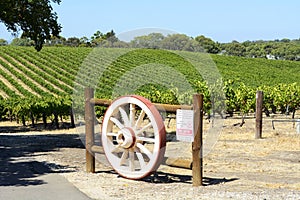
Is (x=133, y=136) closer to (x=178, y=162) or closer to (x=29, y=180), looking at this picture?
(x=178, y=162)

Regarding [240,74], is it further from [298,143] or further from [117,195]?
[117,195]

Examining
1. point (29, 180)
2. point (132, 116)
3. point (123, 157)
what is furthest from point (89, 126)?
point (29, 180)

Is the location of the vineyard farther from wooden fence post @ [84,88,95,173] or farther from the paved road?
the paved road

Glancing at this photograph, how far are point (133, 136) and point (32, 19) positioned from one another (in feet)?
31.2

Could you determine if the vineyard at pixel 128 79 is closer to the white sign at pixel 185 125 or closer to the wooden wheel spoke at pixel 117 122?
the wooden wheel spoke at pixel 117 122

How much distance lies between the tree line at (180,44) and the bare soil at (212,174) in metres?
2.99

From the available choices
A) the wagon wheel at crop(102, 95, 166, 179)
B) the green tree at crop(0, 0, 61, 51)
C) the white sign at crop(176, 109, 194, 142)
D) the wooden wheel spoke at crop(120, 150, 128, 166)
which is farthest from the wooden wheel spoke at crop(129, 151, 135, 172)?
the green tree at crop(0, 0, 61, 51)

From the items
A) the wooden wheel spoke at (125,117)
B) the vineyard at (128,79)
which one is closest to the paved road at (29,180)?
the wooden wheel spoke at (125,117)

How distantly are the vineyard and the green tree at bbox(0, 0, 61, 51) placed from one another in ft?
6.11

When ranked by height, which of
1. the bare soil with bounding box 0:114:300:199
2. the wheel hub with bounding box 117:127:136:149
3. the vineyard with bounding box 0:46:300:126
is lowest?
the bare soil with bounding box 0:114:300:199

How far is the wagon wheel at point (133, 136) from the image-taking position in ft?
32.8

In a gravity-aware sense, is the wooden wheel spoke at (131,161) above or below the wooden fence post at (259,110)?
below

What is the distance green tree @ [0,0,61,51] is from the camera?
1779 cm

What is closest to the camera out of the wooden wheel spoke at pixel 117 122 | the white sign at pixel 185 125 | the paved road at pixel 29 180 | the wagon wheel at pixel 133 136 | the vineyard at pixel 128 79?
the paved road at pixel 29 180
